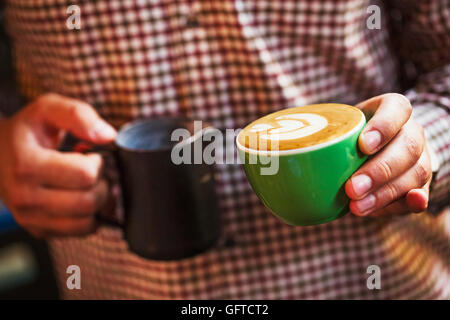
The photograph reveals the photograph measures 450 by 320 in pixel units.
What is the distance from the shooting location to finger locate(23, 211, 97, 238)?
2.28 ft

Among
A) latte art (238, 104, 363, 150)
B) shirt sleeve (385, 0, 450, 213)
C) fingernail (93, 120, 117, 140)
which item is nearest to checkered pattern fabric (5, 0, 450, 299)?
shirt sleeve (385, 0, 450, 213)

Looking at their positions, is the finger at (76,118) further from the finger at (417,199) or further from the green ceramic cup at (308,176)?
the finger at (417,199)

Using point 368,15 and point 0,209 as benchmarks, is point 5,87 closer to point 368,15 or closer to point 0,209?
point 0,209

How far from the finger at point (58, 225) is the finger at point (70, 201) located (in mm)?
11

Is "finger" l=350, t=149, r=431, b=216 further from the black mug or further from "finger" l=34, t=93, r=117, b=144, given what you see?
"finger" l=34, t=93, r=117, b=144

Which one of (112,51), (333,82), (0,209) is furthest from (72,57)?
(0,209)

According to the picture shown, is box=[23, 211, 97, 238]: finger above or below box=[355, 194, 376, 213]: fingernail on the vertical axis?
below

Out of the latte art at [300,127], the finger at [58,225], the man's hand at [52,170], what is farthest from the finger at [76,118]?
the latte art at [300,127]

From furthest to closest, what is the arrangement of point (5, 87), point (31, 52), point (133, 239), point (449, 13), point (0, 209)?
1. point (0, 209)
2. point (5, 87)
3. point (31, 52)
4. point (449, 13)
5. point (133, 239)

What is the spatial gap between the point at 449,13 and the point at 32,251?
140 cm

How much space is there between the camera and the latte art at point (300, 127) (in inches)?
18.4

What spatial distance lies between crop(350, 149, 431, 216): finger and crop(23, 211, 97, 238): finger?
37 cm

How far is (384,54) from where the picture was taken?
2.64 ft

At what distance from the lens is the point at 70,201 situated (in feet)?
2.22
